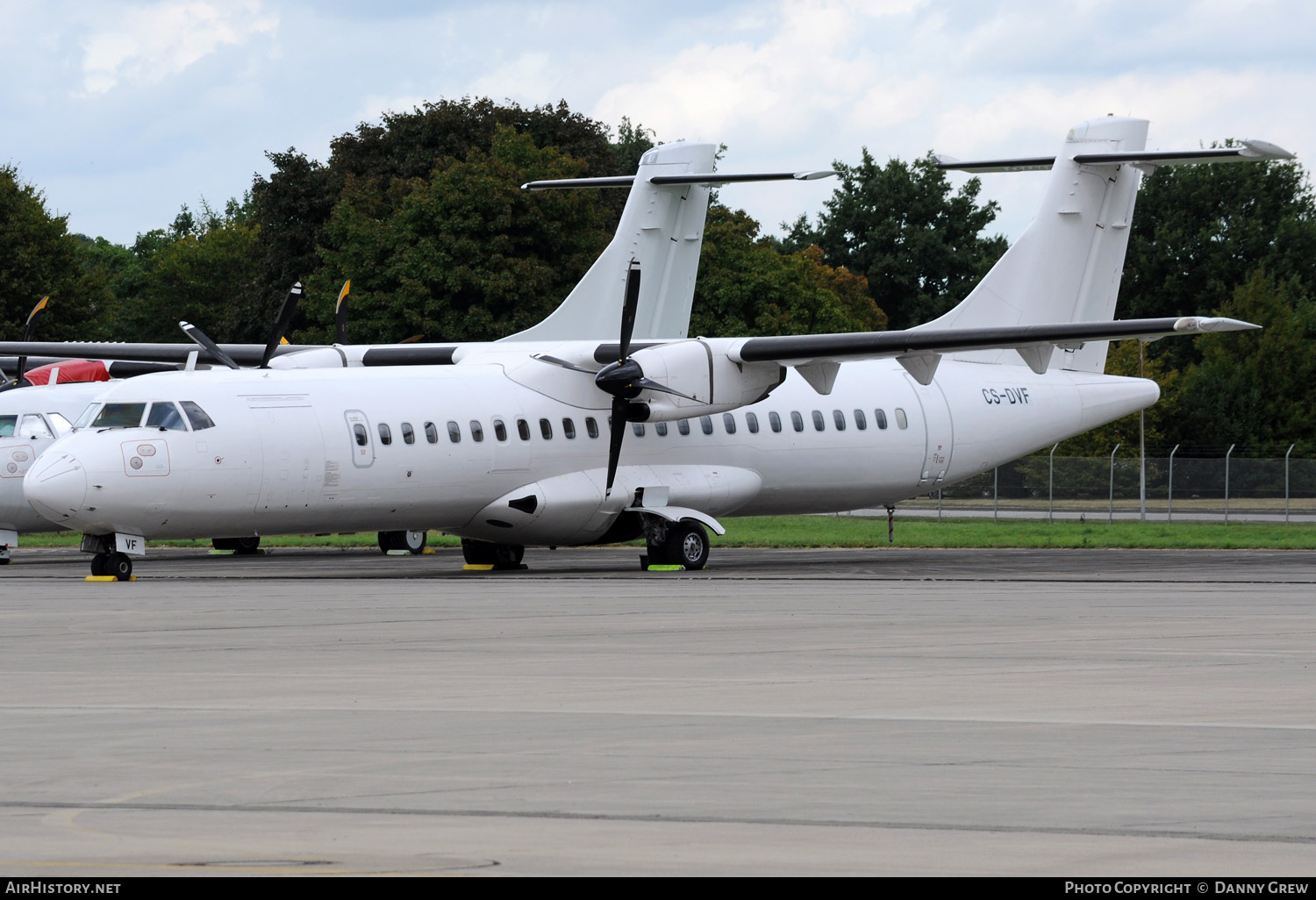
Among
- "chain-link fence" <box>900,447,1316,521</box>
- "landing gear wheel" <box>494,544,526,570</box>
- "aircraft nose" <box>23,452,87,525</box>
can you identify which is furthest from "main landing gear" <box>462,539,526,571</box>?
"chain-link fence" <box>900,447,1316,521</box>

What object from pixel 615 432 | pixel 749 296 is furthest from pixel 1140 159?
pixel 749 296

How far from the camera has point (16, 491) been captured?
26.4m

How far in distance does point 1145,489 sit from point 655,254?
70.5 feet

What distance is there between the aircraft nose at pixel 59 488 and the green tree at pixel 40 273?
41.4 meters

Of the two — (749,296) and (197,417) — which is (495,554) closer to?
(197,417)

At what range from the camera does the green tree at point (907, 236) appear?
96812 mm

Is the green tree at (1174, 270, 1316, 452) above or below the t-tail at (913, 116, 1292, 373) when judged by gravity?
above

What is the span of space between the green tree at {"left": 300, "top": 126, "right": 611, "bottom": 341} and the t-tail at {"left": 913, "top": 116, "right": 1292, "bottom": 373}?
85.4 feet

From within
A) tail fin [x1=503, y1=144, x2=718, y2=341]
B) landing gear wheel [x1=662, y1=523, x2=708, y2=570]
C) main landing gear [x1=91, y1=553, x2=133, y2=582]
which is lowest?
main landing gear [x1=91, y1=553, x2=133, y2=582]

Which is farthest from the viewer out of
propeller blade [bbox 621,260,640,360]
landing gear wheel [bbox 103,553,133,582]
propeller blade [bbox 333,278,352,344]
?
propeller blade [bbox 333,278,352,344]

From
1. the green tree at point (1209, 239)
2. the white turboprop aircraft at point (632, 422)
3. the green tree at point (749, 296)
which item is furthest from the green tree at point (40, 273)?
the green tree at point (1209, 239)

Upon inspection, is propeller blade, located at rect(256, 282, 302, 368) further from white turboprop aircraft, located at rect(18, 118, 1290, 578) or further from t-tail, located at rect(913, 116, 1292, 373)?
t-tail, located at rect(913, 116, 1292, 373)

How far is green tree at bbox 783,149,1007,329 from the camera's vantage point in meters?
96.8
